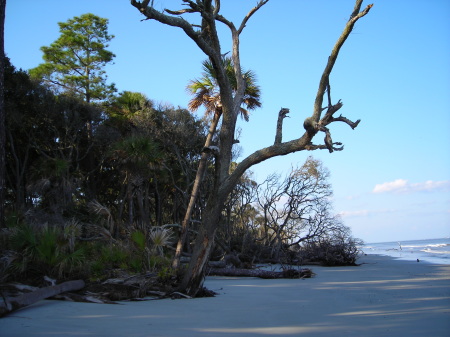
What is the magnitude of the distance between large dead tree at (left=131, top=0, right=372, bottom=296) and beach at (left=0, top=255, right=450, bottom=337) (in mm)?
915

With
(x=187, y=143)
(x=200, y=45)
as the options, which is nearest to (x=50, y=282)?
(x=200, y=45)

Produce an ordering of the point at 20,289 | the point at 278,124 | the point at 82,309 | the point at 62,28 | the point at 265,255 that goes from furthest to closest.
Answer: the point at 62,28 < the point at 265,255 < the point at 278,124 < the point at 20,289 < the point at 82,309

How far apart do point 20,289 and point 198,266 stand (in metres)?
3.08

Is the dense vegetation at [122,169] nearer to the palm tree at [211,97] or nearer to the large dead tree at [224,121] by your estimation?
the palm tree at [211,97]

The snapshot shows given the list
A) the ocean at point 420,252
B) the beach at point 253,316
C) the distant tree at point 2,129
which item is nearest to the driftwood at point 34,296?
the beach at point 253,316

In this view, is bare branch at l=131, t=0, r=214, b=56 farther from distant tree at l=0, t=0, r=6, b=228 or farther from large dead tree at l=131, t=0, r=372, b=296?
distant tree at l=0, t=0, r=6, b=228

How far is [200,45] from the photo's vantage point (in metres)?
7.80

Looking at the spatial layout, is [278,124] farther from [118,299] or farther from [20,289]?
[20,289]

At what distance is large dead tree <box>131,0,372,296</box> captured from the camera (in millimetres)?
7246

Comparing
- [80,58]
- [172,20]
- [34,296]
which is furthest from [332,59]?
[80,58]

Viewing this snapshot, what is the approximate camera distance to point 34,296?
6.34 meters

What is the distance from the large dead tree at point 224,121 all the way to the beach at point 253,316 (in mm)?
915

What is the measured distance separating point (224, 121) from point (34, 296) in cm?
457

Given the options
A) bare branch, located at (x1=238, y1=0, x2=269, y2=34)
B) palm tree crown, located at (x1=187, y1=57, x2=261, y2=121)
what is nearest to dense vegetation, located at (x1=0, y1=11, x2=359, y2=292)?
palm tree crown, located at (x1=187, y1=57, x2=261, y2=121)
